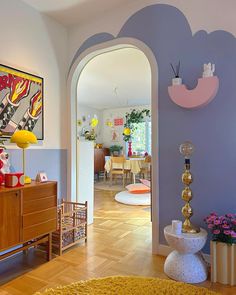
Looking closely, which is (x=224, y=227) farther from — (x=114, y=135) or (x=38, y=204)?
(x=114, y=135)

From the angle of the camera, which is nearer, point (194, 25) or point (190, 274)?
point (190, 274)

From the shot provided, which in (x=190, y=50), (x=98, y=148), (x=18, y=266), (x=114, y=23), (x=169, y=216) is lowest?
(x=18, y=266)

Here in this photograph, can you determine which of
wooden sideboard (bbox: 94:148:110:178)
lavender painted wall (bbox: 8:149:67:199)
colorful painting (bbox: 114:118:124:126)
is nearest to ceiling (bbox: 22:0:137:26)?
lavender painted wall (bbox: 8:149:67:199)

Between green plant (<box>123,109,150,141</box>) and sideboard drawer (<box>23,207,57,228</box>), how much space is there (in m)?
5.70

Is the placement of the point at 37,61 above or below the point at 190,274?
above

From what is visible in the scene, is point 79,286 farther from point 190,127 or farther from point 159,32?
point 159,32

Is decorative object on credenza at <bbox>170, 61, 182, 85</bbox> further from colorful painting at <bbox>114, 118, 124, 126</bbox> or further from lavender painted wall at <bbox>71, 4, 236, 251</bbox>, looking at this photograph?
colorful painting at <bbox>114, 118, 124, 126</bbox>

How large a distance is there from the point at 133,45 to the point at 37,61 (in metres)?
1.12

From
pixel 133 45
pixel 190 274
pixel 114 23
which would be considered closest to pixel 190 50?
pixel 133 45

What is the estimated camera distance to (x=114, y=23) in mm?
2822

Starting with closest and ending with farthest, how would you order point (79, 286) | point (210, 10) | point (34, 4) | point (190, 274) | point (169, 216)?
point (79, 286) < point (190, 274) < point (210, 10) < point (169, 216) < point (34, 4)

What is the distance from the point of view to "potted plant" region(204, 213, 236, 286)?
6.34 ft

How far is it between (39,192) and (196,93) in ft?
5.60

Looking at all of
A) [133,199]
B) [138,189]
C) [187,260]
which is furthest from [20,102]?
[138,189]
